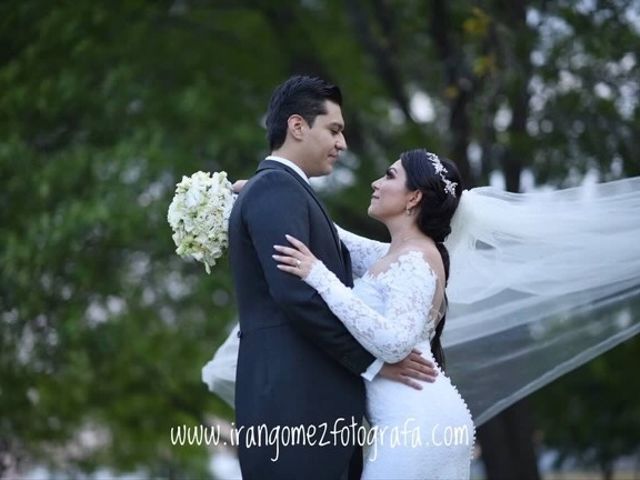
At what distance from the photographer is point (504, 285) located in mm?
5176

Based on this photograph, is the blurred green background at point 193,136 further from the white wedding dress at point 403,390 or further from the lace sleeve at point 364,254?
the white wedding dress at point 403,390

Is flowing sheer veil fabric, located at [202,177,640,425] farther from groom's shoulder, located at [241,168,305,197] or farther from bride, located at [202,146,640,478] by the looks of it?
groom's shoulder, located at [241,168,305,197]

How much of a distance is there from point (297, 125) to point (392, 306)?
780mm

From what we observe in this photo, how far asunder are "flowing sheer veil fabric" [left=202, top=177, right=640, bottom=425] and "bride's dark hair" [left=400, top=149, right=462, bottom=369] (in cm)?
24

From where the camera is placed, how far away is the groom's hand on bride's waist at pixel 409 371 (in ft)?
13.6

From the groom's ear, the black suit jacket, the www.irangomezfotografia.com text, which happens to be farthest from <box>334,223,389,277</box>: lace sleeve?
the www.irangomezfotografia.com text

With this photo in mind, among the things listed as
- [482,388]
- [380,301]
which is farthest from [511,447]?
[380,301]

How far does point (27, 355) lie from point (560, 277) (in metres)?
5.84

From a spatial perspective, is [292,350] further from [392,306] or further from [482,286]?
[482,286]

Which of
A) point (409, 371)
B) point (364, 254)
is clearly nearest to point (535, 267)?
point (364, 254)

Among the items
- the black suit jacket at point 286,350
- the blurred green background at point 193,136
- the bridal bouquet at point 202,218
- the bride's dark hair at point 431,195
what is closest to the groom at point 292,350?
the black suit jacket at point 286,350

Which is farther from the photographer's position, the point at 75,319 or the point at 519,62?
the point at 75,319

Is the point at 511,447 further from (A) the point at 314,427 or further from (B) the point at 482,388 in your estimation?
(A) the point at 314,427

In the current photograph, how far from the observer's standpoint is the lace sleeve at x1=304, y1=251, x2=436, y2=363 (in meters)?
3.96
